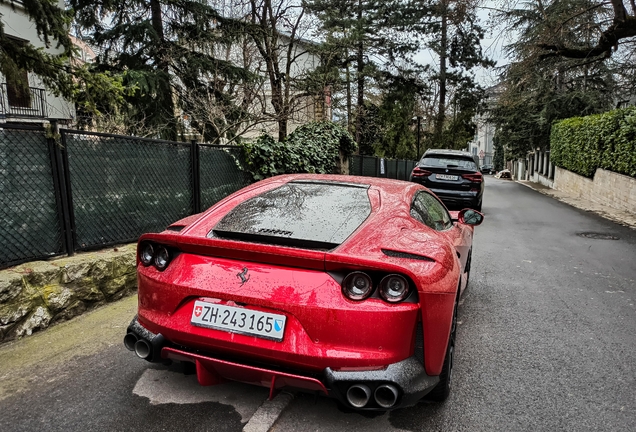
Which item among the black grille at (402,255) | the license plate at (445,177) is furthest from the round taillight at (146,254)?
the license plate at (445,177)

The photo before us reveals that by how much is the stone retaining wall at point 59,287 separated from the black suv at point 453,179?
26.3ft

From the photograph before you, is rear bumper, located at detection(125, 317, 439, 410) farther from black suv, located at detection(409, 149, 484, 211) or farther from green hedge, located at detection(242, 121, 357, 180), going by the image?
black suv, located at detection(409, 149, 484, 211)

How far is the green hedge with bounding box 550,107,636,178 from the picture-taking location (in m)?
12.3

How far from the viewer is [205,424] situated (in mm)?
2383

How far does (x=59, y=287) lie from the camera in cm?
393

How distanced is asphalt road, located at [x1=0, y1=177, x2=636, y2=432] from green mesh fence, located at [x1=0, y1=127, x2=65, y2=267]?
2.68ft

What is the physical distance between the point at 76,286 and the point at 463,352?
3663 mm

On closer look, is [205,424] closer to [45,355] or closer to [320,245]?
[320,245]

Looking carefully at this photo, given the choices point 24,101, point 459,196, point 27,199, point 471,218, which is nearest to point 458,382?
point 471,218

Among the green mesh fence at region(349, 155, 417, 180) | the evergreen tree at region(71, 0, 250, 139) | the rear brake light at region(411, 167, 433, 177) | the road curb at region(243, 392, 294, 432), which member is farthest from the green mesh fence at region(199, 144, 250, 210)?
the green mesh fence at region(349, 155, 417, 180)

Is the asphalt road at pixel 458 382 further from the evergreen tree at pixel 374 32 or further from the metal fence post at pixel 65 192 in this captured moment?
the evergreen tree at pixel 374 32

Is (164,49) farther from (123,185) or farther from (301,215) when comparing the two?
(301,215)

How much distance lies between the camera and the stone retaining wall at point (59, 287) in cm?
353

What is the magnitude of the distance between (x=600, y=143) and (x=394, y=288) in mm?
16773
